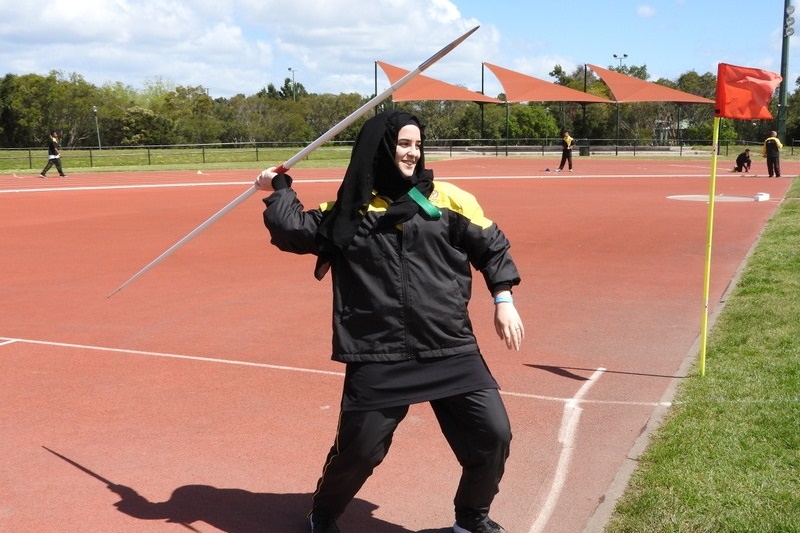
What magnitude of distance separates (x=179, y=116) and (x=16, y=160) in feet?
136

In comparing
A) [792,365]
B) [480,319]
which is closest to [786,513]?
[792,365]

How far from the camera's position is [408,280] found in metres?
3.86

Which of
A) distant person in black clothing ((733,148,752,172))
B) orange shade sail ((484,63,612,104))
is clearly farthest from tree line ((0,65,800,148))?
distant person in black clothing ((733,148,752,172))

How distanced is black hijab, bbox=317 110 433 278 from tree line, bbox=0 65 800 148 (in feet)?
204

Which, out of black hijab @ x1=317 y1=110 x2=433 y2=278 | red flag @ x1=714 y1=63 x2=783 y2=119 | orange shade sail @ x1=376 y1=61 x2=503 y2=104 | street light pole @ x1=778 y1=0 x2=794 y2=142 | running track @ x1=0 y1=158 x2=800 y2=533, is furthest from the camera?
orange shade sail @ x1=376 y1=61 x2=503 y2=104

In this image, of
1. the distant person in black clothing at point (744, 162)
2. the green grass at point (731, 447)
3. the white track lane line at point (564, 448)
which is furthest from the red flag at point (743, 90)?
→ the distant person in black clothing at point (744, 162)

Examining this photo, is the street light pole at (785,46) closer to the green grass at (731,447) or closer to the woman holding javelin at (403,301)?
the green grass at (731,447)

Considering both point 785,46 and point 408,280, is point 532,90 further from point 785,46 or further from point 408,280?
point 408,280

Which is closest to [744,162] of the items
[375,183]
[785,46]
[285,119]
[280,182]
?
[785,46]

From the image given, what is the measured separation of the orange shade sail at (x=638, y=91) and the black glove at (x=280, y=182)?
2208 inches

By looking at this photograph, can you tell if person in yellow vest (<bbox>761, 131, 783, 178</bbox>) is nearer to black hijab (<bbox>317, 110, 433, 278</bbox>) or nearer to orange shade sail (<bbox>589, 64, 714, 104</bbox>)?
orange shade sail (<bbox>589, 64, 714, 104</bbox>)

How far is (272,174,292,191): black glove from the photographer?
4230 mm

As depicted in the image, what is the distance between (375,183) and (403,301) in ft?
1.72

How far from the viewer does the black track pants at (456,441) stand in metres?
3.85
